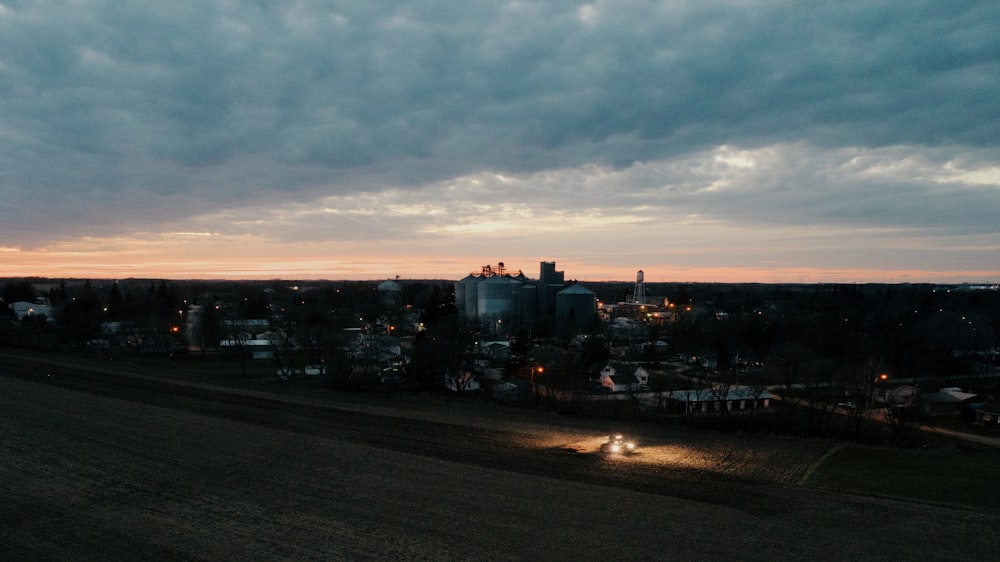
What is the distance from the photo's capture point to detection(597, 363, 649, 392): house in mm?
41344

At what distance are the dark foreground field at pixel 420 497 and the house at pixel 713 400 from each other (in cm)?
741

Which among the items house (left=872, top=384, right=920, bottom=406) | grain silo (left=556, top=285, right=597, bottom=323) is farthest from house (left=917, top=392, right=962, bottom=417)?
grain silo (left=556, top=285, right=597, bottom=323)

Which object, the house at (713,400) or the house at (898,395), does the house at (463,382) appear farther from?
the house at (898,395)

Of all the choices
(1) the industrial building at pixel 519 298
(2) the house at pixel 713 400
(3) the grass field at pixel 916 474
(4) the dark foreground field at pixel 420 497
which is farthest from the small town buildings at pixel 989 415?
(1) the industrial building at pixel 519 298

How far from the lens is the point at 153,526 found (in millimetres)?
13930

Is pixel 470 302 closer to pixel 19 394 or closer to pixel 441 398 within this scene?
pixel 441 398

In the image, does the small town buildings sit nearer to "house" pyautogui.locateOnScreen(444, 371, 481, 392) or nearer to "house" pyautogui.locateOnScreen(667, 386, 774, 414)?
"house" pyautogui.locateOnScreen(667, 386, 774, 414)

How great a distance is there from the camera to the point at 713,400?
33.4 m

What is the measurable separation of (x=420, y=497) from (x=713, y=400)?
22.1 metres

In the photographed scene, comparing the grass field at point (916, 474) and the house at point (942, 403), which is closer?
the grass field at point (916, 474)

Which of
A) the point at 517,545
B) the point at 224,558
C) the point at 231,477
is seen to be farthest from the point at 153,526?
the point at 517,545

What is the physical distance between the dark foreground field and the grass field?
103 centimetres

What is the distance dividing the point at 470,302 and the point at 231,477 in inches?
2191

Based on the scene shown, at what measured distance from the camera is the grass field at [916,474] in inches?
699
